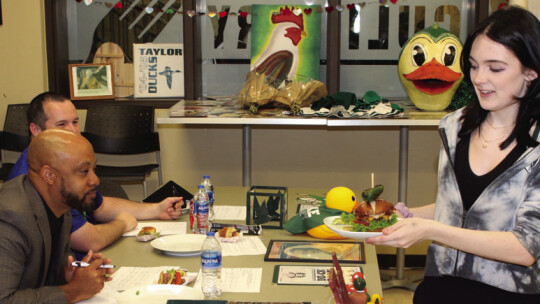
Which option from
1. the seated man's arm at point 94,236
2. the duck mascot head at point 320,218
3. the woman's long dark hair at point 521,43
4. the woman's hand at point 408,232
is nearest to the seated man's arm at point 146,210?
the seated man's arm at point 94,236

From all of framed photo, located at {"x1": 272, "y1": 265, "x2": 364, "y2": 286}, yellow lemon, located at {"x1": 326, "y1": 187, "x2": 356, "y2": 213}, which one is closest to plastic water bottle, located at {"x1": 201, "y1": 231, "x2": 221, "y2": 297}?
framed photo, located at {"x1": 272, "y1": 265, "x2": 364, "y2": 286}

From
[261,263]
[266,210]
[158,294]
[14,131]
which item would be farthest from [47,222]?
[14,131]

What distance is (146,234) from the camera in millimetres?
2406

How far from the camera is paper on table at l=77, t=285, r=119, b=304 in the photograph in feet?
5.74

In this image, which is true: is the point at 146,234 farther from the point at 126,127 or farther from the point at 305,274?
the point at 126,127

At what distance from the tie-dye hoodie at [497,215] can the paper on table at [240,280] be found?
2.02 feet

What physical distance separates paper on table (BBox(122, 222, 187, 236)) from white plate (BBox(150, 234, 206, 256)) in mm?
155

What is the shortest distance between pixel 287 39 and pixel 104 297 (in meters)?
3.24


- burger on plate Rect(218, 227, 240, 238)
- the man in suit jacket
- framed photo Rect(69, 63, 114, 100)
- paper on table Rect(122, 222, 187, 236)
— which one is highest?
framed photo Rect(69, 63, 114, 100)

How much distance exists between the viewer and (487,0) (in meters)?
4.61

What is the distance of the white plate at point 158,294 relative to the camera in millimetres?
1733

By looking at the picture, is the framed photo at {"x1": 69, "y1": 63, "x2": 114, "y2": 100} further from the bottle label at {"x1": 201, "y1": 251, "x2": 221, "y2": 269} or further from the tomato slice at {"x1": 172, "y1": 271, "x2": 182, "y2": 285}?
the bottle label at {"x1": 201, "y1": 251, "x2": 221, "y2": 269}

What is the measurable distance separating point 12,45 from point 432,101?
3.19 metres

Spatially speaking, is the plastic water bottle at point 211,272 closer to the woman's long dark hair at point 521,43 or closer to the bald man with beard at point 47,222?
the bald man with beard at point 47,222
